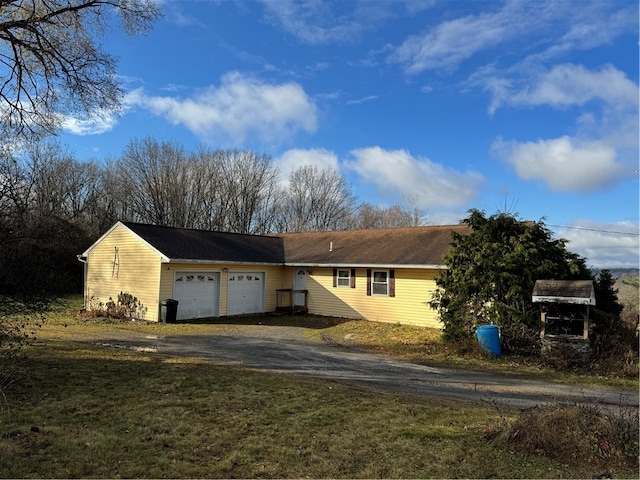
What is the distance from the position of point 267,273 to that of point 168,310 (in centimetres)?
551

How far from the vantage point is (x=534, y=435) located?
4.89 meters

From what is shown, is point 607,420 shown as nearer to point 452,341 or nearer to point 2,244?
point 452,341

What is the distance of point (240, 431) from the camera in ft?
17.8

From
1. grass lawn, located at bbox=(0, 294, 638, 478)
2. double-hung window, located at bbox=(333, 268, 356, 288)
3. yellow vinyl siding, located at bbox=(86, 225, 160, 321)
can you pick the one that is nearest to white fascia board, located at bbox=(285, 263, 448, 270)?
double-hung window, located at bbox=(333, 268, 356, 288)

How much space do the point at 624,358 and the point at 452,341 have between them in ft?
13.3

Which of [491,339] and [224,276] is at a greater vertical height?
[224,276]

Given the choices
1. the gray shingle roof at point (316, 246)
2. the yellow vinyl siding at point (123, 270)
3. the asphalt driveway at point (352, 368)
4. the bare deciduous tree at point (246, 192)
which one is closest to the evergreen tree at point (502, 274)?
the asphalt driveway at point (352, 368)

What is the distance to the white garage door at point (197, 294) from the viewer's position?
704 inches

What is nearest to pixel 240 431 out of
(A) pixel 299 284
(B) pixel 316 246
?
(A) pixel 299 284

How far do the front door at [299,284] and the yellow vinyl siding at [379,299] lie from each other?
36 centimetres

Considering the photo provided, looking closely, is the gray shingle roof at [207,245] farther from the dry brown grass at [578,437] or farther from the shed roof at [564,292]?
the dry brown grass at [578,437]

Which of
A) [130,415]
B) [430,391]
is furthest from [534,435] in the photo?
[130,415]

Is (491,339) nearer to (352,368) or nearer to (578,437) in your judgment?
(352,368)

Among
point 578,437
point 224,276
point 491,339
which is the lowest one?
point 578,437
